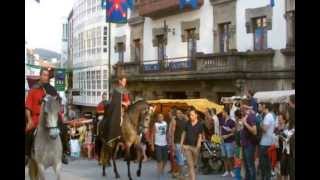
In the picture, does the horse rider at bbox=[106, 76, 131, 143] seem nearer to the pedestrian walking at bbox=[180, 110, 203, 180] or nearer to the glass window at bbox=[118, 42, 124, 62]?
the glass window at bbox=[118, 42, 124, 62]

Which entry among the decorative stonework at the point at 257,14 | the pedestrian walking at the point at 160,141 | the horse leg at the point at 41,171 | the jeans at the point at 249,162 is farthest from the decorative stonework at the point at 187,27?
the horse leg at the point at 41,171

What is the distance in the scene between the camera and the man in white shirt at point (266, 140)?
7172 mm

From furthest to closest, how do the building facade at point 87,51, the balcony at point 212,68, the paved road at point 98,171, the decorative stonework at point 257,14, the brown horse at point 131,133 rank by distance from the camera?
the decorative stonework at point 257,14
the balcony at point 212,68
the brown horse at point 131,133
the paved road at point 98,171
the building facade at point 87,51

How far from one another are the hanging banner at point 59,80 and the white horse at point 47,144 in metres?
0.27

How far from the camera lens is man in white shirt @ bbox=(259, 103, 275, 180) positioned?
7.17 m

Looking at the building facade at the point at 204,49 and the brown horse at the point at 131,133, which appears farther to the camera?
the building facade at the point at 204,49

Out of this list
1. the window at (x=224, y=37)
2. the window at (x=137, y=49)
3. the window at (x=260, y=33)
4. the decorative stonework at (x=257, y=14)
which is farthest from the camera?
the window at (x=224, y=37)

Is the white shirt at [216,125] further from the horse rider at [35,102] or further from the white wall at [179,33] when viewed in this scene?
the horse rider at [35,102]

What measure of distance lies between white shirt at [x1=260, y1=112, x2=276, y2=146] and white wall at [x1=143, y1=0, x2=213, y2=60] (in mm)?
1816

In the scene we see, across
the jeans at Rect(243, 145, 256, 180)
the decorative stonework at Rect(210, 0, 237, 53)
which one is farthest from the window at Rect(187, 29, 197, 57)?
the jeans at Rect(243, 145, 256, 180)

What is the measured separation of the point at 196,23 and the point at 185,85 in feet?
3.43

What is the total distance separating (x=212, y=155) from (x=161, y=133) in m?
0.87

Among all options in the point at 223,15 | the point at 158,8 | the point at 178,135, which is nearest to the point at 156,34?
the point at 158,8

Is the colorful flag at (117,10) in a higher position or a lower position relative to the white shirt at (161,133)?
higher
